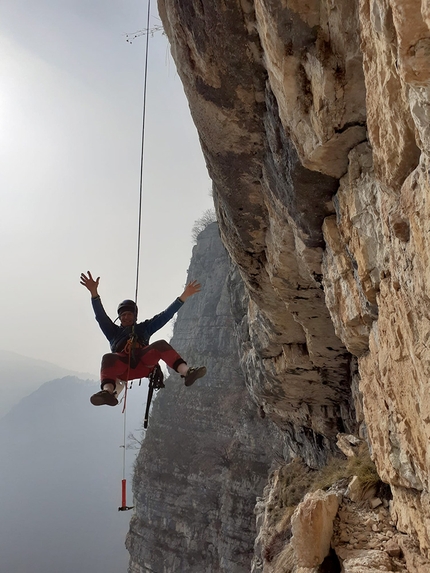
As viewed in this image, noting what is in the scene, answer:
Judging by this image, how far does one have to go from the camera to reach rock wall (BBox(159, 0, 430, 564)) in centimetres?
190

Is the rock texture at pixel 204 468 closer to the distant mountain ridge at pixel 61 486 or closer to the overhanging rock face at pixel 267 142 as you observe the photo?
the distant mountain ridge at pixel 61 486

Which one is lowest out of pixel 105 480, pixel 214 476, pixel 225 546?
pixel 105 480

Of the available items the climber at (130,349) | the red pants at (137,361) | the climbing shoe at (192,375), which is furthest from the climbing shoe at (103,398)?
the climbing shoe at (192,375)

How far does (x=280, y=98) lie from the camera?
2982 millimetres

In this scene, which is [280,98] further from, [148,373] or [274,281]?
[148,373]

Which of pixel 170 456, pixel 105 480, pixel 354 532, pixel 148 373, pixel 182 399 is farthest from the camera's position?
pixel 105 480

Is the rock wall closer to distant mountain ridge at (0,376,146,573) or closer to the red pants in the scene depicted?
the red pants

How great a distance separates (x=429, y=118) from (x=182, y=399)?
25.1 m

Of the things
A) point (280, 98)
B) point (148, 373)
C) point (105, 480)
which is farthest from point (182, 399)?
point (105, 480)

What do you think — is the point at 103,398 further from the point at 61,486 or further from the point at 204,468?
the point at 61,486

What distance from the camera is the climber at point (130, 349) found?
5035 mm

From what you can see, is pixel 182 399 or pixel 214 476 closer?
pixel 214 476

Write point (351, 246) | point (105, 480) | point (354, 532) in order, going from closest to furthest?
→ 1. point (351, 246)
2. point (354, 532)
3. point (105, 480)

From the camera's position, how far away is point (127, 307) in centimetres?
554
